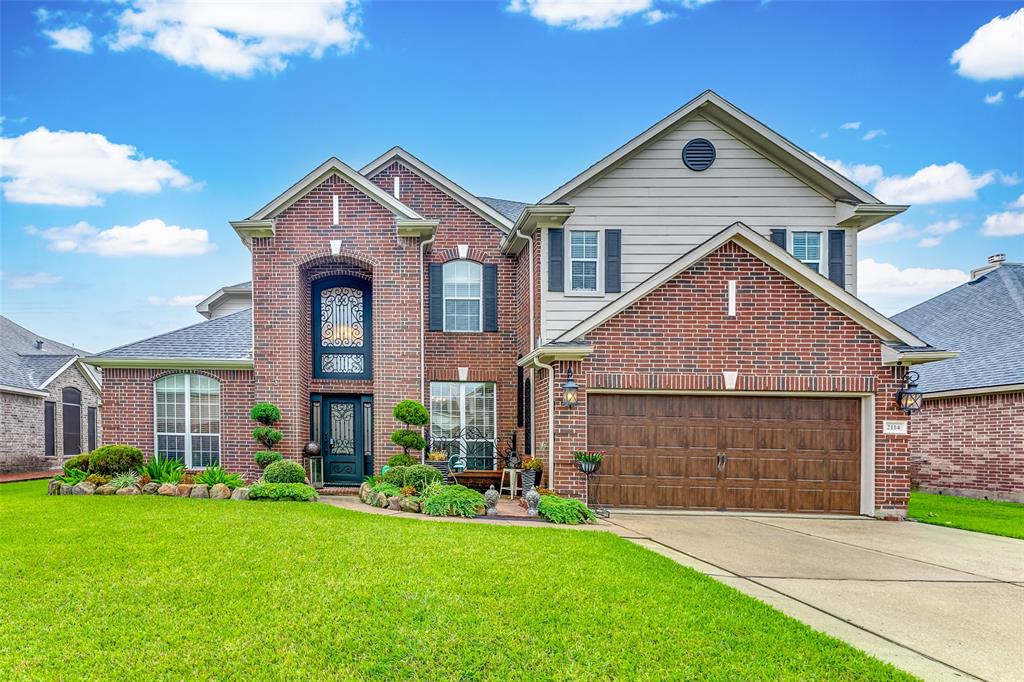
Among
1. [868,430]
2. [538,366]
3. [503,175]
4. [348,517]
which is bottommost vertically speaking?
[348,517]

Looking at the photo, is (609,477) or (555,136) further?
(555,136)

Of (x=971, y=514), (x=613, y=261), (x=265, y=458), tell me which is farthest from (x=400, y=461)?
(x=971, y=514)

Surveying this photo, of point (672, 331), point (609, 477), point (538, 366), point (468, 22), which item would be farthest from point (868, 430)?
point (468, 22)

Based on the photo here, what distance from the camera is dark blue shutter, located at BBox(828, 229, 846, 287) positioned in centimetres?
1339

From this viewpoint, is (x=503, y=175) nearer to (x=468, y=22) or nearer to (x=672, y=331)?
(x=468, y=22)

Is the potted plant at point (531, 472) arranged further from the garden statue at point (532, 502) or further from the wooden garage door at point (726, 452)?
the garden statue at point (532, 502)

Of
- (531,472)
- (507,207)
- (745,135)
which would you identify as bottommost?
(531,472)

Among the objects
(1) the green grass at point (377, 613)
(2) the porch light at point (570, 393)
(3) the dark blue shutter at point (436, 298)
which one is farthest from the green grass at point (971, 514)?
(3) the dark blue shutter at point (436, 298)

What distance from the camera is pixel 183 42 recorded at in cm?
1412

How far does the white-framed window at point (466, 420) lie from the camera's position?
1505 centimetres

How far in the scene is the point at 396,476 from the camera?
12156 millimetres

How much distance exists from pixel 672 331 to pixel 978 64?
1177 cm

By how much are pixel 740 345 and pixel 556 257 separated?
4.18m

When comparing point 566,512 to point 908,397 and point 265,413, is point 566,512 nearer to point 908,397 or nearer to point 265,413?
point 908,397
